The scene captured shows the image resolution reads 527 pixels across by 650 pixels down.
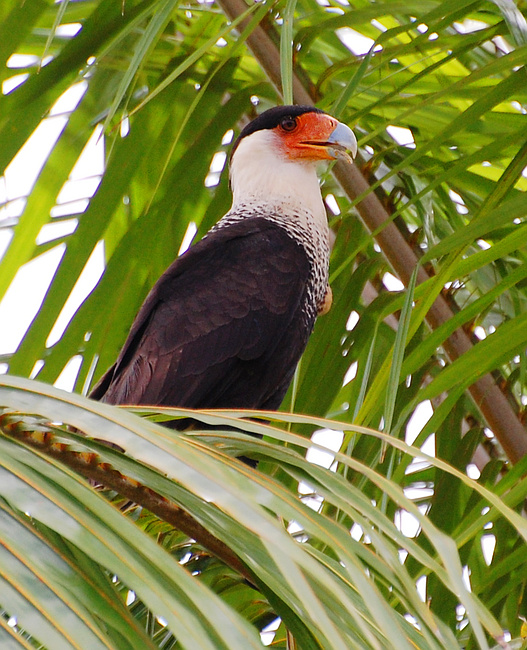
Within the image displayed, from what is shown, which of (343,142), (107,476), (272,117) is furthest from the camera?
(272,117)

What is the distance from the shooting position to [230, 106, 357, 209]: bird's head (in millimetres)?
2049

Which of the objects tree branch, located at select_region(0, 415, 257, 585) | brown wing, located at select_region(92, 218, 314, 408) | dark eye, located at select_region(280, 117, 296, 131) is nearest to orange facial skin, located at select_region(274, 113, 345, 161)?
dark eye, located at select_region(280, 117, 296, 131)

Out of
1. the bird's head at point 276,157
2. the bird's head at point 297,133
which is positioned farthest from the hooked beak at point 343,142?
the bird's head at point 276,157

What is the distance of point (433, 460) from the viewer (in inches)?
22.0

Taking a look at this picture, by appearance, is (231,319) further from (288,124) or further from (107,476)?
(107,476)

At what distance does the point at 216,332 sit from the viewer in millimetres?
1814

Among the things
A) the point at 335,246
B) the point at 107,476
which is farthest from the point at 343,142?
the point at 107,476

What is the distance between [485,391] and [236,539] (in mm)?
999

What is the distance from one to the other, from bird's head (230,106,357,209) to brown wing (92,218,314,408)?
270mm

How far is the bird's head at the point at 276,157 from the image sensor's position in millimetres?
2049

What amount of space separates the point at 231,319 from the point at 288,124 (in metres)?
0.52

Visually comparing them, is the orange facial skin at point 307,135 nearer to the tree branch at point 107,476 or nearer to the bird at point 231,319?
the bird at point 231,319

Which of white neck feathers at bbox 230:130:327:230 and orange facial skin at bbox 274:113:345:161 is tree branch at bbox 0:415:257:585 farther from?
white neck feathers at bbox 230:130:327:230

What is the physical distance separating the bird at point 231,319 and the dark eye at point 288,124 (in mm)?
54
